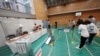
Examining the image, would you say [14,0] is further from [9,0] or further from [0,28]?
[0,28]

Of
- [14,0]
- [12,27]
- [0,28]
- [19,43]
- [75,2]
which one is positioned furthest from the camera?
[75,2]

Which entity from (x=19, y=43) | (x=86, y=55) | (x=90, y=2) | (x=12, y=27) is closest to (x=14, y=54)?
(x=19, y=43)

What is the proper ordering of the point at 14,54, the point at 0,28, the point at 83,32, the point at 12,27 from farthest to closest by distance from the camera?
1. the point at 12,27
2. the point at 0,28
3. the point at 14,54
4. the point at 83,32

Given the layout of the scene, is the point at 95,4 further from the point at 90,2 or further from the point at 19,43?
the point at 19,43

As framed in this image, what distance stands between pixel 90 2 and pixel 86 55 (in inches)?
575

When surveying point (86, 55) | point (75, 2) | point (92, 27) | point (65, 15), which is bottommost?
point (86, 55)

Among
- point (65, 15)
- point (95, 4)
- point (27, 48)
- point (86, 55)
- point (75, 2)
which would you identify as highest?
point (75, 2)

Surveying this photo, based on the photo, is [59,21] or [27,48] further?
[59,21]

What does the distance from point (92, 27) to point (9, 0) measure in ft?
20.8

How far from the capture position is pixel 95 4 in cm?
1379

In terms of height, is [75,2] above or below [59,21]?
above

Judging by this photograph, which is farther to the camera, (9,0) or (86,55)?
(9,0)

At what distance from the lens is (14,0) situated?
6207 millimetres

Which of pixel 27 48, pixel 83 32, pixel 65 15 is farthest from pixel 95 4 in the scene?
pixel 27 48
